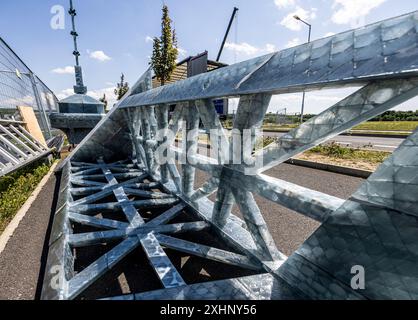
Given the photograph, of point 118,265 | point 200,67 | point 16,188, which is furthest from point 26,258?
point 200,67

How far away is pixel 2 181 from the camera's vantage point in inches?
181

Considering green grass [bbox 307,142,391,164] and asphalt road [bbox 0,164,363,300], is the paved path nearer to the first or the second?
asphalt road [bbox 0,164,363,300]

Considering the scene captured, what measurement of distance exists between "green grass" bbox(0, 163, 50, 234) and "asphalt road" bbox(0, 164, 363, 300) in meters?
0.24

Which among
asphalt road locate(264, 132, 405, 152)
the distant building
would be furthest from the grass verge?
the distant building

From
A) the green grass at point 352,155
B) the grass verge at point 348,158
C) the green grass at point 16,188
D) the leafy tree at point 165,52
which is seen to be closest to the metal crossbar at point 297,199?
the green grass at point 16,188

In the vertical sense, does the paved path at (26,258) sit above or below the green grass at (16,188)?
below

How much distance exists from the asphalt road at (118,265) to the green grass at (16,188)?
0.78 ft

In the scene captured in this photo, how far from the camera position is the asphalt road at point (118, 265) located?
2115 millimetres

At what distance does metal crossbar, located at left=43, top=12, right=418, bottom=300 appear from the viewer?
105 cm

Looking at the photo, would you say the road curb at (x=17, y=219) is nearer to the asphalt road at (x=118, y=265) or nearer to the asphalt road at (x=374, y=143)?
the asphalt road at (x=118, y=265)

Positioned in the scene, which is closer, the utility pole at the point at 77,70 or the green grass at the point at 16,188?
the green grass at the point at 16,188

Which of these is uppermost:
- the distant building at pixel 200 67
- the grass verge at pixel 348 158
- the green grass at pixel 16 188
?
the distant building at pixel 200 67
